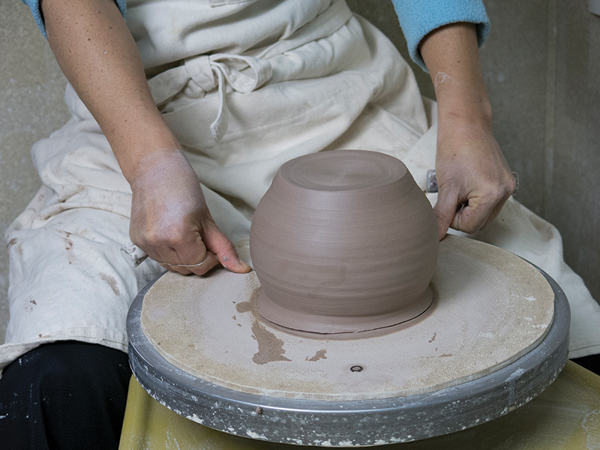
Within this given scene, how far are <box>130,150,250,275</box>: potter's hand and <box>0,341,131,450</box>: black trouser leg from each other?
20 centimetres

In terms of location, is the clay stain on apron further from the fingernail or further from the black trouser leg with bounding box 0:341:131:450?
the fingernail

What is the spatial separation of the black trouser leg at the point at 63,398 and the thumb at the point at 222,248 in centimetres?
24

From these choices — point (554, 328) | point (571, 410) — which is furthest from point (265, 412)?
point (571, 410)

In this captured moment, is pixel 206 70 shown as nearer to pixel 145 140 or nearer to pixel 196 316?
pixel 145 140

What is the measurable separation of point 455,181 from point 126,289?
0.65 metres

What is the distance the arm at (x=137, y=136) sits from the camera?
107cm

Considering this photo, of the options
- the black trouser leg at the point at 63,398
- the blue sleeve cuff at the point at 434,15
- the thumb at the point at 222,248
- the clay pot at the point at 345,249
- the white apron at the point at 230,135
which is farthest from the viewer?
the blue sleeve cuff at the point at 434,15

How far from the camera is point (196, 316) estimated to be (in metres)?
0.99

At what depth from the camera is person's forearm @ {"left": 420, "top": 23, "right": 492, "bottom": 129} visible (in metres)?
1.32

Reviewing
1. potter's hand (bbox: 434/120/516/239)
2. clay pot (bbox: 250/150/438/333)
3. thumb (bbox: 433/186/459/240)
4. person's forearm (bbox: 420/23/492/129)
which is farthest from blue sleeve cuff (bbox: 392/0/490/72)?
clay pot (bbox: 250/150/438/333)

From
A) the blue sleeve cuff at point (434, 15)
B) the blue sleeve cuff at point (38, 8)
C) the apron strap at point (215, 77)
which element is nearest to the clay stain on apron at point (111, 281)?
the apron strap at point (215, 77)

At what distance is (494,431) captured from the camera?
98 cm

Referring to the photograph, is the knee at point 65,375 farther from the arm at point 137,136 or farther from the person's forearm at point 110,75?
the person's forearm at point 110,75

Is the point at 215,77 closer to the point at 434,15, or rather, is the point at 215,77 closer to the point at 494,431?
the point at 434,15
